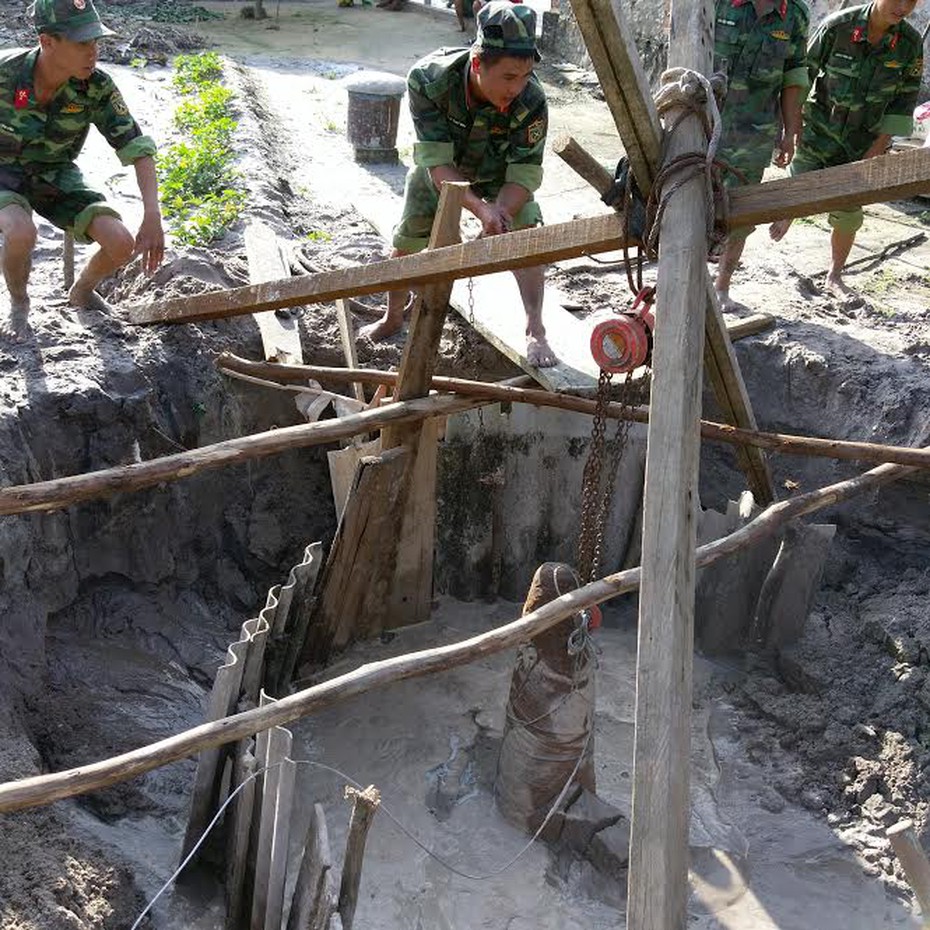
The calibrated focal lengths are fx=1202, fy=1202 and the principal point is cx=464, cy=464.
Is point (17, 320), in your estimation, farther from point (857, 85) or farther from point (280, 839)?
point (857, 85)

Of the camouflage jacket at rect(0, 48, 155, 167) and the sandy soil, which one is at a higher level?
the camouflage jacket at rect(0, 48, 155, 167)

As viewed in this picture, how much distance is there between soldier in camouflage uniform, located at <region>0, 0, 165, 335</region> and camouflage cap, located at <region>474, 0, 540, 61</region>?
5.47ft

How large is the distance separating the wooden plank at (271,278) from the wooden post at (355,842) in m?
2.90

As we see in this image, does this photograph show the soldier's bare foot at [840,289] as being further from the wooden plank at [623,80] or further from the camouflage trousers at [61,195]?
the camouflage trousers at [61,195]

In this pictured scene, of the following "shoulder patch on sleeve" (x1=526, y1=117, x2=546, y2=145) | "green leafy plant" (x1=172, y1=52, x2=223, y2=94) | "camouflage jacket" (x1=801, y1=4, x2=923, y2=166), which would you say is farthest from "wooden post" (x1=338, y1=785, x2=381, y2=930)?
"green leafy plant" (x1=172, y1=52, x2=223, y2=94)

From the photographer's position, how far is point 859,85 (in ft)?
20.7

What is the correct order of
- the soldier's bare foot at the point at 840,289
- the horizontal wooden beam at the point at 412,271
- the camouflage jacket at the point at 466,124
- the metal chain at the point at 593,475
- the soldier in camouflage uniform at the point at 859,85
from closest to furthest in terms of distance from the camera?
the horizontal wooden beam at the point at 412,271 → the metal chain at the point at 593,475 → the camouflage jacket at the point at 466,124 → the soldier in camouflage uniform at the point at 859,85 → the soldier's bare foot at the point at 840,289

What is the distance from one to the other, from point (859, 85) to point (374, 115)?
410cm

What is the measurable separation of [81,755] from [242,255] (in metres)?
3.12

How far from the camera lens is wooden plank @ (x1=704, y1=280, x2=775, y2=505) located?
4.77 m

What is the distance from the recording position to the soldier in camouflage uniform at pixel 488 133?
16.7 feet

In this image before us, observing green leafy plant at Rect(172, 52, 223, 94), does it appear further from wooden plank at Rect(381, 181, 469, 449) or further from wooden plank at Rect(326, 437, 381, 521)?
wooden plank at Rect(381, 181, 469, 449)

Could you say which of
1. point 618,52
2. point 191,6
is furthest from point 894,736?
point 191,6

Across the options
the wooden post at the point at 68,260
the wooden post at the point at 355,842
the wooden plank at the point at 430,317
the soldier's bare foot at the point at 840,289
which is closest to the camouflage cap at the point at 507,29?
the wooden plank at the point at 430,317
